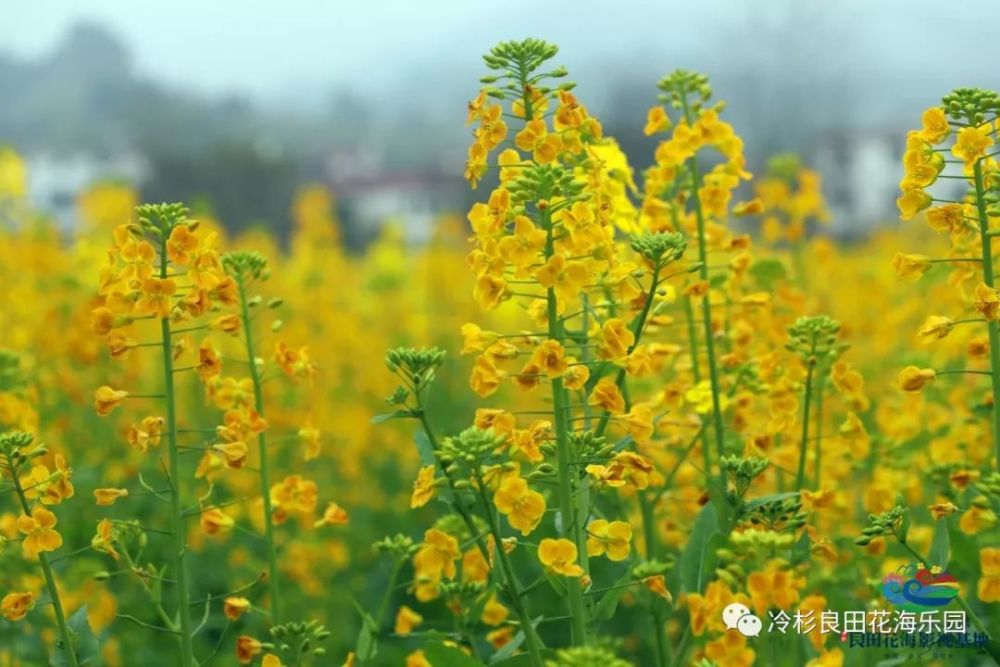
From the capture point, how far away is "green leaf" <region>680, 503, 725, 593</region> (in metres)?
2.75

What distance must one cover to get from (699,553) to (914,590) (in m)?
0.54

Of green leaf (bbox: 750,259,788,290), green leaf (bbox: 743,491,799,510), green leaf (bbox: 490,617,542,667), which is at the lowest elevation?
green leaf (bbox: 490,617,542,667)

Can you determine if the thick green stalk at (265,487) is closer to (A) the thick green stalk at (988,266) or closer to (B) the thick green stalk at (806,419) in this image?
(B) the thick green stalk at (806,419)

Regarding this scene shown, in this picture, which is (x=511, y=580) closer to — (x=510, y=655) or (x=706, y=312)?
(x=510, y=655)

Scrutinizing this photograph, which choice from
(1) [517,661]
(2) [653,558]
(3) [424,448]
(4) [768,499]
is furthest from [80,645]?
(4) [768,499]

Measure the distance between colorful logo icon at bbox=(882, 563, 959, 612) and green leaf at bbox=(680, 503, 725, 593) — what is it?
431 mm

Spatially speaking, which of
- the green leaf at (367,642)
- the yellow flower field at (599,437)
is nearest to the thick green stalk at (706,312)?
the yellow flower field at (599,437)

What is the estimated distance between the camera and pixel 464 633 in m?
2.77

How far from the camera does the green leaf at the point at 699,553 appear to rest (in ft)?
9.02

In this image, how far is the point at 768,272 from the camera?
391 cm

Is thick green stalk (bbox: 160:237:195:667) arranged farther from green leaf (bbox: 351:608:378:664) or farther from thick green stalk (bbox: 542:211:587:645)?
thick green stalk (bbox: 542:211:587:645)

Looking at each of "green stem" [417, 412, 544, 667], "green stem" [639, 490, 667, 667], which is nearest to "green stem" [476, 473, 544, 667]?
"green stem" [417, 412, 544, 667]

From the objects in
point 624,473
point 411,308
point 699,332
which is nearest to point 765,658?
point 624,473

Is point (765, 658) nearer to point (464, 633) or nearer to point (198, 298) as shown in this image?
point (464, 633)
